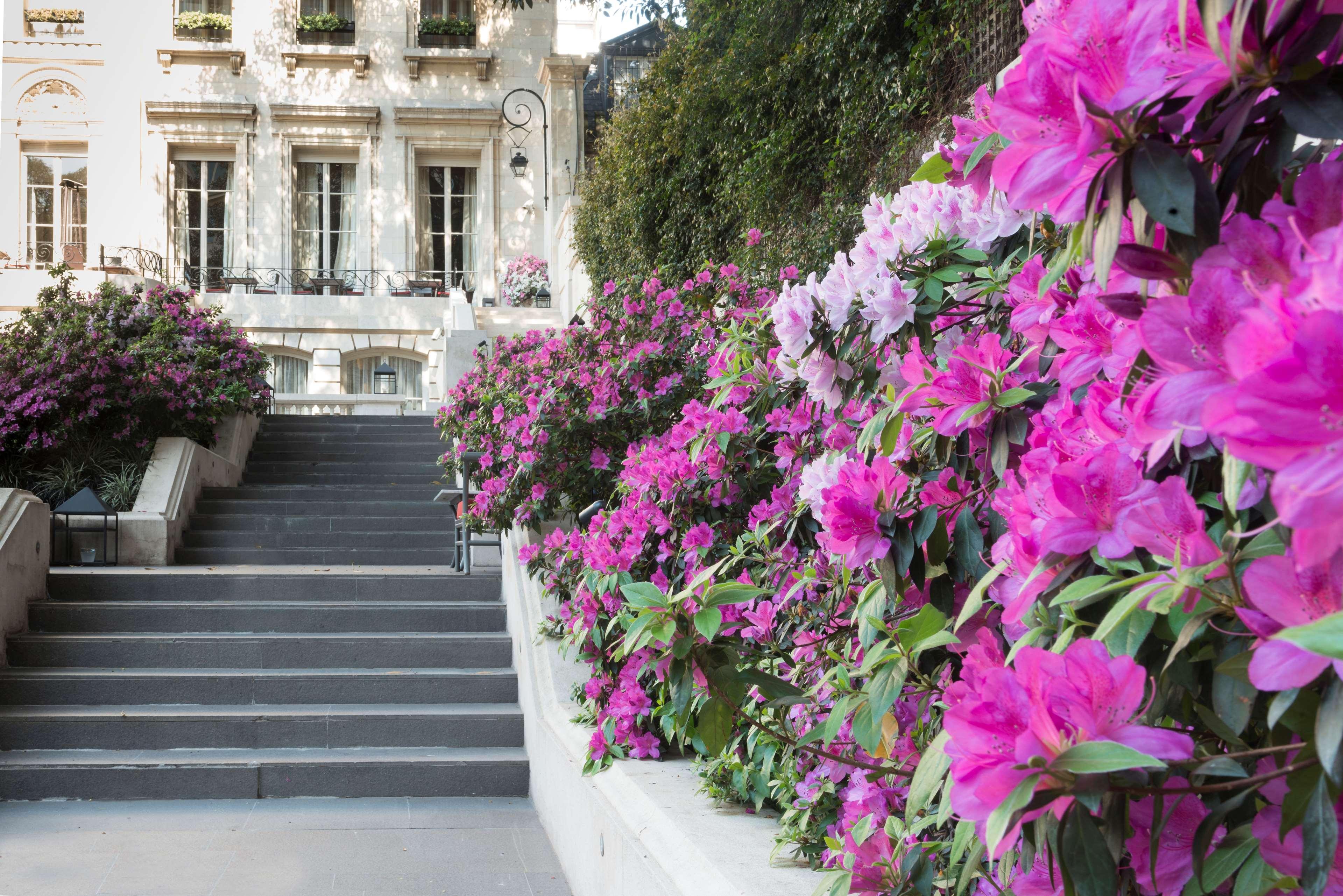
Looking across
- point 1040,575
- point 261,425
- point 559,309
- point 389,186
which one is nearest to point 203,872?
point 1040,575

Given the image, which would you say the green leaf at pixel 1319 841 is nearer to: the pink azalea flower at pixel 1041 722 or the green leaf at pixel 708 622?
the pink azalea flower at pixel 1041 722

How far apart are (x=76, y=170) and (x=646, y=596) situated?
77.8 ft

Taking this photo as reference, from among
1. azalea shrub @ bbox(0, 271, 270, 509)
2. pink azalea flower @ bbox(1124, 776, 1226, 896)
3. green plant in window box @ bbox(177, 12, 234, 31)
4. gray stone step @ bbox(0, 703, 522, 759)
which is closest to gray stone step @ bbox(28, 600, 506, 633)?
gray stone step @ bbox(0, 703, 522, 759)

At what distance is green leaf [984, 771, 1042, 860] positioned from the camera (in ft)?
2.21

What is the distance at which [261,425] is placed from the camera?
12.7 metres

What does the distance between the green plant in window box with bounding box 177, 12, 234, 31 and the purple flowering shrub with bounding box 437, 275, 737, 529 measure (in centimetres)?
1864

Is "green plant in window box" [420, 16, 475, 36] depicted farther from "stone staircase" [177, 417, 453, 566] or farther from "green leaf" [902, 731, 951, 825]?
"green leaf" [902, 731, 951, 825]

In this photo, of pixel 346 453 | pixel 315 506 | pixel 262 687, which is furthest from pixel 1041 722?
pixel 346 453

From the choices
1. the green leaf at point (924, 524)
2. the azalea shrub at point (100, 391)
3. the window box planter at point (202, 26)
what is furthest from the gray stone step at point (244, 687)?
the window box planter at point (202, 26)

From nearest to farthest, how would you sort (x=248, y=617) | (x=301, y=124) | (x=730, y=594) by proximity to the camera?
1. (x=730, y=594)
2. (x=248, y=617)
3. (x=301, y=124)

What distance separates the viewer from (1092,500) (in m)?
0.87

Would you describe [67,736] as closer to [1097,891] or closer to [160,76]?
[1097,891]

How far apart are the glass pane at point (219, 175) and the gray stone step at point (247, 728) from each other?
18303 mm

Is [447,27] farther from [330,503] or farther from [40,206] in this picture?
[330,503]
